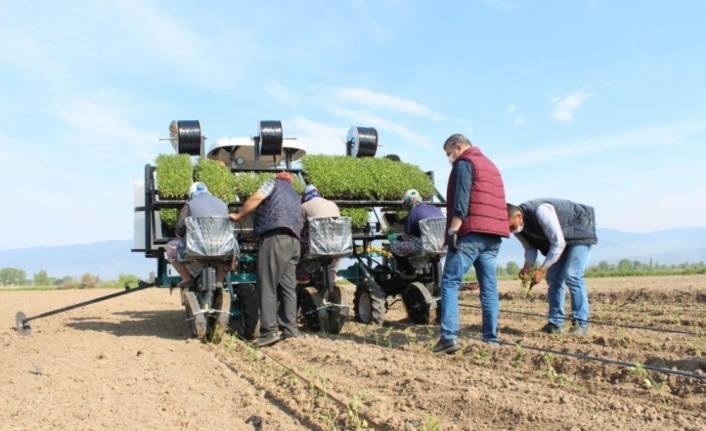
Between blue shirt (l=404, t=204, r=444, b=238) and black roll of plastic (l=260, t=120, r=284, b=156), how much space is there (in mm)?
2256

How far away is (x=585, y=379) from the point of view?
3.87 meters

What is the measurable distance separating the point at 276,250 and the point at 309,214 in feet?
3.36

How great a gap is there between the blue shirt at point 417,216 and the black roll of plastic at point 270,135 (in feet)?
7.40

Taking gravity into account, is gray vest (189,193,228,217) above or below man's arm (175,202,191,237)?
above

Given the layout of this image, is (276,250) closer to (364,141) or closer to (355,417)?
(355,417)

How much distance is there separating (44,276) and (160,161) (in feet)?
98.8

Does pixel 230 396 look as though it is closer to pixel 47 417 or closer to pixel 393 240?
pixel 47 417

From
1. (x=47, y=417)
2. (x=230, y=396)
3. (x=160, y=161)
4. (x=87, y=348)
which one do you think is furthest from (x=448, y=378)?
(x=160, y=161)

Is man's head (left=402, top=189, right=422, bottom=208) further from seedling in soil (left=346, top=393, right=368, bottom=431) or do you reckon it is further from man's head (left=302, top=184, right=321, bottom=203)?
seedling in soil (left=346, top=393, right=368, bottom=431)

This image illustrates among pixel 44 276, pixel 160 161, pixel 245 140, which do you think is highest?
pixel 245 140

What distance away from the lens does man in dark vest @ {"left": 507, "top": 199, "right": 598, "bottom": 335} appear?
18.8 feet

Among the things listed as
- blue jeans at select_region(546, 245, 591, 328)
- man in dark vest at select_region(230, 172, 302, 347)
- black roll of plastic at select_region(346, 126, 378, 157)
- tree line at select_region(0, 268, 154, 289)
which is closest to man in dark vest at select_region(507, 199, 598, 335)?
blue jeans at select_region(546, 245, 591, 328)

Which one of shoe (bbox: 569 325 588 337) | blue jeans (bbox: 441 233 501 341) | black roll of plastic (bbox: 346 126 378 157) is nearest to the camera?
blue jeans (bbox: 441 233 501 341)

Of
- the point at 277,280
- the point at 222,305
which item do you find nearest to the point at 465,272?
the point at 277,280
